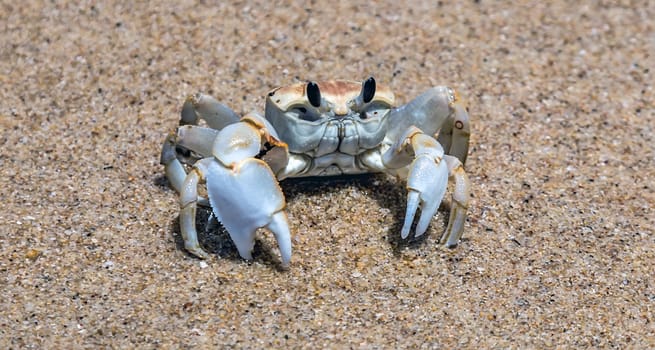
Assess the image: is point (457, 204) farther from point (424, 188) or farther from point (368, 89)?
point (368, 89)

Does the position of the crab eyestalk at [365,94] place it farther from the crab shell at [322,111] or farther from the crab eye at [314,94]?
the crab eye at [314,94]

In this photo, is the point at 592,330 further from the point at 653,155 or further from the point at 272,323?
the point at 653,155

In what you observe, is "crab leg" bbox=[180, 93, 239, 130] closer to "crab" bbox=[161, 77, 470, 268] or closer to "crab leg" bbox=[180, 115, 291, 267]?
"crab" bbox=[161, 77, 470, 268]

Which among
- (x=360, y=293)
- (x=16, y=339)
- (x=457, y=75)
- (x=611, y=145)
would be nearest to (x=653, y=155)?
(x=611, y=145)

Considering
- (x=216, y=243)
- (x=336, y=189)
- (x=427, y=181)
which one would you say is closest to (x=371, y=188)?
(x=336, y=189)

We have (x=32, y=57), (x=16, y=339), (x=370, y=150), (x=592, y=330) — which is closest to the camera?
(x=16, y=339)

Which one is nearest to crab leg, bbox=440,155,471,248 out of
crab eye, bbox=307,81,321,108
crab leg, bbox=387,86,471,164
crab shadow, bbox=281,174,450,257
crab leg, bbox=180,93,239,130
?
crab shadow, bbox=281,174,450,257

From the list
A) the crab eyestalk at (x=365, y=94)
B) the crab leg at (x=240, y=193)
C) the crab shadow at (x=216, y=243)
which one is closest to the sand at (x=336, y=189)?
the crab shadow at (x=216, y=243)
